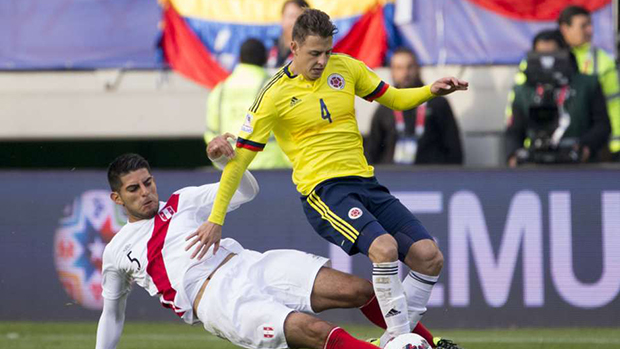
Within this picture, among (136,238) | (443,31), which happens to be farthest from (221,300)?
(443,31)

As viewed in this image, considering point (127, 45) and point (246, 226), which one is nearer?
point (246, 226)

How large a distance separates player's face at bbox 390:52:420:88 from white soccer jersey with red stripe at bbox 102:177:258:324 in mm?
3631

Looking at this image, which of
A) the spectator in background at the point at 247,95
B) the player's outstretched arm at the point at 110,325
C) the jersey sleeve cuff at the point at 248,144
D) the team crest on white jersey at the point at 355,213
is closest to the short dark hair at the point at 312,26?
the jersey sleeve cuff at the point at 248,144

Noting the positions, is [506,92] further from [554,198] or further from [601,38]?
[554,198]

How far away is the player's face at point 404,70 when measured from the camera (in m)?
10.5

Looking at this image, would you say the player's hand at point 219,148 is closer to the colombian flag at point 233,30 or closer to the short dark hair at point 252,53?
the short dark hair at point 252,53

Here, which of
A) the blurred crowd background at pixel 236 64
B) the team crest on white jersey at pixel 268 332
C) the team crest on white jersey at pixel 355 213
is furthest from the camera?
the blurred crowd background at pixel 236 64

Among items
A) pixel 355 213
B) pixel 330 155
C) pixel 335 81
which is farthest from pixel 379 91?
pixel 355 213

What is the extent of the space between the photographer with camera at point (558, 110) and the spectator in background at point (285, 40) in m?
2.07

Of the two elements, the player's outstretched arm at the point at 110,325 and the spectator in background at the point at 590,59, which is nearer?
the player's outstretched arm at the point at 110,325

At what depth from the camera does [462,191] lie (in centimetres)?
995

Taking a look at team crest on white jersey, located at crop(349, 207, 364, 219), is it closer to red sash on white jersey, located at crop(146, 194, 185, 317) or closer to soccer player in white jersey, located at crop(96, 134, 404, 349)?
soccer player in white jersey, located at crop(96, 134, 404, 349)

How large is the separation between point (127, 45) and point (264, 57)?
2690mm

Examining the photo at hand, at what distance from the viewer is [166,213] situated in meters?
7.04
